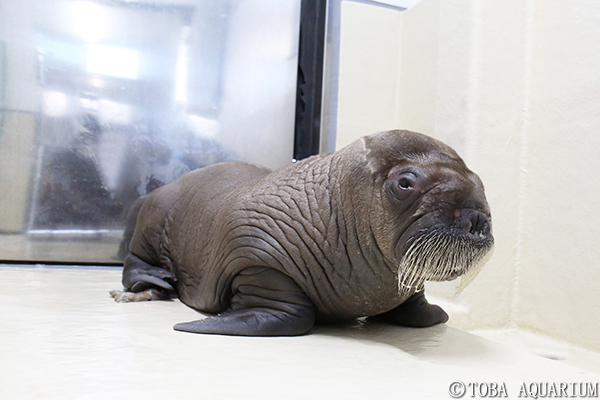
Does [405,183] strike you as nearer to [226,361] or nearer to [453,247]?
[453,247]

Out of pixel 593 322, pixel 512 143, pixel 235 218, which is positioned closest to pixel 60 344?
pixel 235 218

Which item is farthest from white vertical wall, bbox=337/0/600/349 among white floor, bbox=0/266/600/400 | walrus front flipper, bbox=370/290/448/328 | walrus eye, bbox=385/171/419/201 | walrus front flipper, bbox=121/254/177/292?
walrus front flipper, bbox=121/254/177/292

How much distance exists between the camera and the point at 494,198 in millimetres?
3826

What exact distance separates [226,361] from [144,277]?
1669mm

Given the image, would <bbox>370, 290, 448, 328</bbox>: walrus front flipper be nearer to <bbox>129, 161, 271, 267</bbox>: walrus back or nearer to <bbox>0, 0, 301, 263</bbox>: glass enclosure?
<bbox>129, 161, 271, 267</bbox>: walrus back

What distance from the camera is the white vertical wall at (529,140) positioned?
337 centimetres

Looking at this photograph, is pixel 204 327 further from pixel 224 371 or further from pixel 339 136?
pixel 339 136

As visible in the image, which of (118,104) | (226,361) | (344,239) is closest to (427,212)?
(344,239)

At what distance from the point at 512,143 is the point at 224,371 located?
120 inches

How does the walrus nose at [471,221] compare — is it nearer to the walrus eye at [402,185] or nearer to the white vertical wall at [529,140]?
the walrus eye at [402,185]

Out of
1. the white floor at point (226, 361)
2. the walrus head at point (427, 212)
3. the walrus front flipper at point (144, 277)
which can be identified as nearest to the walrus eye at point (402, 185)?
the walrus head at point (427, 212)

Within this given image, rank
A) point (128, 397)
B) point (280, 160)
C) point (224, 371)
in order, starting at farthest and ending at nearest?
point (280, 160)
point (224, 371)
point (128, 397)

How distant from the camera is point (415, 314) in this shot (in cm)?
271

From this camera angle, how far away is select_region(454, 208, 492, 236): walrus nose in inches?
79.9
